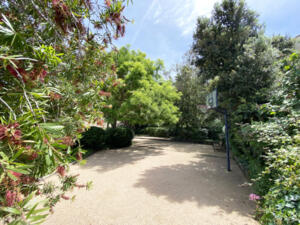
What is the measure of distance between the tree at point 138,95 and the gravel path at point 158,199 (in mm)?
2974

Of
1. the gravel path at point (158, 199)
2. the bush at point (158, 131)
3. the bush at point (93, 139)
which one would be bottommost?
the gravel path at point (158, 199)

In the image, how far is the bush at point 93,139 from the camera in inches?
296

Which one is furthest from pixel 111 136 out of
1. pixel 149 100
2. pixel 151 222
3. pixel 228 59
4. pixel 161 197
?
Result: pixel 228 59

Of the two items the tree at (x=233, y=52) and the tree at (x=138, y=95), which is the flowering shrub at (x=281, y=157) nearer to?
the tree at (x=233, y=52)

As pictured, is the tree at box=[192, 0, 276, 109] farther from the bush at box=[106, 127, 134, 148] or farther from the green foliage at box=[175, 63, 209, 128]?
the bush at box=[106, 127, 134, 148]

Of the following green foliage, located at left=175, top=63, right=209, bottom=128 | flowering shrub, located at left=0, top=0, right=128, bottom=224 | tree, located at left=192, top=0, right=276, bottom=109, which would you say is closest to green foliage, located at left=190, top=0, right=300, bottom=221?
tree, located at left=192, top=0, right=276, bottom=109

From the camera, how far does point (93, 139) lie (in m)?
7.60

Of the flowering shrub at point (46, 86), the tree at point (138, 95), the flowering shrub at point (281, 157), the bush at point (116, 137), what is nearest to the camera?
the flowering shrub at point (46, 86)

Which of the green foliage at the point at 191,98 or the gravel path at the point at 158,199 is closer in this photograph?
the gravel path at the point at 158,199

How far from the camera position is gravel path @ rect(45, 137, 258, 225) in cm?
263

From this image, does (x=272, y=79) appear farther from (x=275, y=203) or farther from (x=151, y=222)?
(x=151, y=222)

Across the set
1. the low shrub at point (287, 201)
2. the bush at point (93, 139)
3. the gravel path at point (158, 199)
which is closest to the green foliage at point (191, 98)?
the bush at point (93, 139)

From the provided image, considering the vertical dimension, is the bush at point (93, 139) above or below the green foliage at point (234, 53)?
below

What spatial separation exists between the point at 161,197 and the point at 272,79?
5549 millimetres
